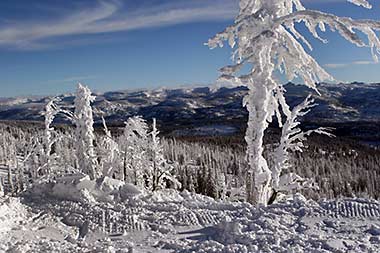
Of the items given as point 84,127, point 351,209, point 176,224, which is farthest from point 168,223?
point 84,127

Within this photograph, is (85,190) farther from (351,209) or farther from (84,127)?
(84,127)

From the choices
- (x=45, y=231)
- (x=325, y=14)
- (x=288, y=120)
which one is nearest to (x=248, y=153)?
(x=288, y=120)

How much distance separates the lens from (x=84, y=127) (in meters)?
→ 34.8

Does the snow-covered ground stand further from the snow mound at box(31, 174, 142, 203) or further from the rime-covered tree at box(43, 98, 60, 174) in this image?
the rime-covered tree at box(43, 98, 60, 174)

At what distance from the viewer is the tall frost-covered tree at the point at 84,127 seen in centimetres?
3462

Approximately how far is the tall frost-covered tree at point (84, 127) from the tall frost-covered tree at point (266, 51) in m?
21.5

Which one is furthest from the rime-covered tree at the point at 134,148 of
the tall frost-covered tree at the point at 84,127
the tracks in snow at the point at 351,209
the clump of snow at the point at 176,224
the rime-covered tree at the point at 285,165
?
the tracks in snow at the point at 351,209

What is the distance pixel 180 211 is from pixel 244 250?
109 inches

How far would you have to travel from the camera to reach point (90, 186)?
43.1 feet

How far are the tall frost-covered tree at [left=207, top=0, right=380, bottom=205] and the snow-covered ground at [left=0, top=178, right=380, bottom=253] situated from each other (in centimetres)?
306

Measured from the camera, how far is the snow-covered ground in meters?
10.0

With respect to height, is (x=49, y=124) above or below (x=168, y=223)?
above

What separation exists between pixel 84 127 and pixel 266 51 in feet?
75.5

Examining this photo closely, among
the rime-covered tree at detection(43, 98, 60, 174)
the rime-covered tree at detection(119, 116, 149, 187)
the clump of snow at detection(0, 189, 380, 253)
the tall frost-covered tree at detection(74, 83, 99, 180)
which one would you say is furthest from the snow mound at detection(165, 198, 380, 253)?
the rime-covered tree at detection(43, 98, 60, 174)
